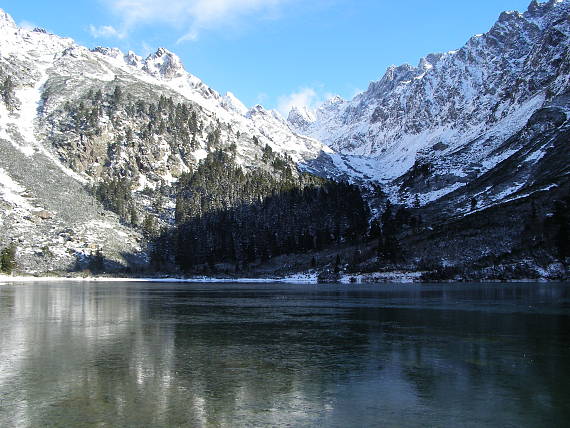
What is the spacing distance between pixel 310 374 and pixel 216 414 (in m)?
7.42

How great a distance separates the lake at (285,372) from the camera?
1742 centimetres

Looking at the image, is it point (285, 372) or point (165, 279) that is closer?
point (285, 372)

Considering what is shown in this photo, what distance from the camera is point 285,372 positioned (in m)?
24.3

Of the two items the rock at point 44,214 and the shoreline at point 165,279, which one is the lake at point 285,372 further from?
the rock at point 44,214

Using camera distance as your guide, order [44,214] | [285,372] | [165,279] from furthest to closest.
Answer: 1. [44,214]
2. [165,279]
3. [285,372]

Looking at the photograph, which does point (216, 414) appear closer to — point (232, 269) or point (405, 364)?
point (405, 364)

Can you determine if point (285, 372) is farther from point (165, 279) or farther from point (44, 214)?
point (44, 214)

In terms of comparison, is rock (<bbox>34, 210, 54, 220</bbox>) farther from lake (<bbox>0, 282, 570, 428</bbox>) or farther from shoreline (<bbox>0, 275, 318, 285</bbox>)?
lake (<bbox>0, 282, 570, 428</bbox>)

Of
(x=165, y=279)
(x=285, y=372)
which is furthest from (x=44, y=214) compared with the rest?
(x=285, y=372)

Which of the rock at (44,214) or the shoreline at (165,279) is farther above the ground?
the rock at (44,214)

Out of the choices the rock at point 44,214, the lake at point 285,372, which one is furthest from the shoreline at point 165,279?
the lake at point 285,372

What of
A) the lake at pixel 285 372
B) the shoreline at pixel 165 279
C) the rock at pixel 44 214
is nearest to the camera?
the lake at pixel 285 372

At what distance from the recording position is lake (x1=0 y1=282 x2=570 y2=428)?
17422mm

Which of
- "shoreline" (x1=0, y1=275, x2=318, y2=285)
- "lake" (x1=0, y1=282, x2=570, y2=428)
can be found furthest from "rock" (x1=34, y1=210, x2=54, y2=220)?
"lake" (x1=0, y1=282, x2=570, y2=428)
